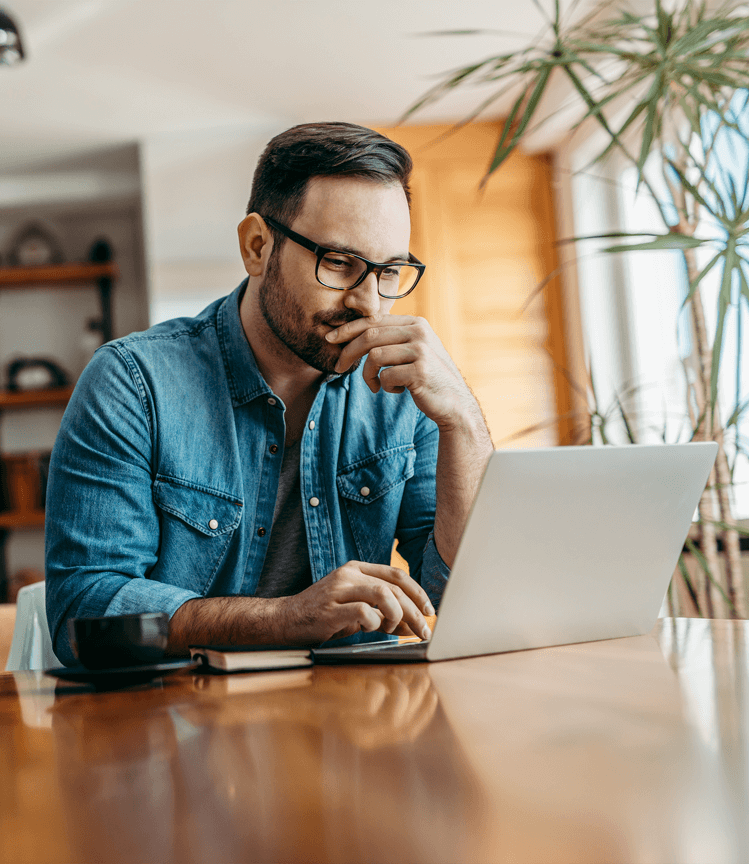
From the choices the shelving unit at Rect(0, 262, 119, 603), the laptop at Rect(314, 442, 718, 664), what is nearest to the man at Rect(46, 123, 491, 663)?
the laptop at Rect(314, 442, 718, 664)

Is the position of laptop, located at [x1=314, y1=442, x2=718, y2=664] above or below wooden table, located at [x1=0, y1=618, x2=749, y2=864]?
above

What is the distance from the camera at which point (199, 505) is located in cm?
121

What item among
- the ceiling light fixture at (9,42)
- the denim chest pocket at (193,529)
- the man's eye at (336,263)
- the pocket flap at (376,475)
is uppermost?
the ceiling light fixture at (9,42)

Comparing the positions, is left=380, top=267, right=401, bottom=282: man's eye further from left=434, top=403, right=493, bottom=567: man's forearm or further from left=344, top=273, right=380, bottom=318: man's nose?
left=434, top=403, right=493, bottom=567: man's forearm

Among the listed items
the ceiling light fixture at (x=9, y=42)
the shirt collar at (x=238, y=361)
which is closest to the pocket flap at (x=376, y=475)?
the shirt collar at (x=238, y=361)

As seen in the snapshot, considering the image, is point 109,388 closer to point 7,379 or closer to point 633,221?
point 633,221

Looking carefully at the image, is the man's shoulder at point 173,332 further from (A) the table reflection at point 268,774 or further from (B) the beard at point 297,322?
(A) the table reflection at point 268,774

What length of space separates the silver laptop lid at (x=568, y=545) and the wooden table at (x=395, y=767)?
0.07 m

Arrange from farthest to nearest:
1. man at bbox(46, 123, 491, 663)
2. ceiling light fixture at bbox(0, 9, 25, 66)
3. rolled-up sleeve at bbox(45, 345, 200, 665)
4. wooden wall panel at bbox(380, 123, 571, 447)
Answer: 1. wooden wall panel at bbox(380, 123, 571, 447)
2. ceiling light fixture at bbox(0, 9, 25, 66)
3. man at bbox(46, 123, 491, 663)
4. rolled-up sleeve at bbox(45, 345, 200, 665)

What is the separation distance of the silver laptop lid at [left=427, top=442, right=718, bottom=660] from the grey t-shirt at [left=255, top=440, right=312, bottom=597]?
1.90 ft

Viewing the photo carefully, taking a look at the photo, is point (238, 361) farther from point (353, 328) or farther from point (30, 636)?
point (30, 636)

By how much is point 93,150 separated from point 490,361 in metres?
2.24

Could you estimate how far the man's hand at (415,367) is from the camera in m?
1.15

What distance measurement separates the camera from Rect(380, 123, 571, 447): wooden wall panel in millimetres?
3861
